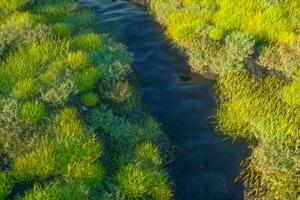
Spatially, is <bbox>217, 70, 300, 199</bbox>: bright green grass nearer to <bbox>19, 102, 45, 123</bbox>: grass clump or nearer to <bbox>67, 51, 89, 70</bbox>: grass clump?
<bbox>67, 51, 89, 70</bbox>: grass clump

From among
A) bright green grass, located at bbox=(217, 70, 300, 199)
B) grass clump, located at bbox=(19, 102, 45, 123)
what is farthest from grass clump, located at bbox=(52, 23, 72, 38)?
bright green grass, located at bbox=(217, 70, 300, 199)

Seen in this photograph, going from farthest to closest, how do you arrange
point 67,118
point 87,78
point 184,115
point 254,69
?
1. point 254,69
2. point 184,115
3. point 87,78
4. point 67,118

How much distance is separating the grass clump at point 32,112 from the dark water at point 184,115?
3.81 metres

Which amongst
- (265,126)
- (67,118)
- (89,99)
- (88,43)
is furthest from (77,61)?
(265,126)

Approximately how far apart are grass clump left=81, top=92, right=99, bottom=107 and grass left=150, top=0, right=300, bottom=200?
3.90m

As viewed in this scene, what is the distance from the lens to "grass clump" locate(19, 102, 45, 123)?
973cm

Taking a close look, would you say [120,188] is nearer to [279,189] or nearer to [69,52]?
[279,189]

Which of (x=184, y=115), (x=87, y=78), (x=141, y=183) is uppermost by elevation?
(x=87, y=78)

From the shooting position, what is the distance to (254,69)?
529 inches

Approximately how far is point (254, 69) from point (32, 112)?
7815 mm

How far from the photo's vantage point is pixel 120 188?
8812mm

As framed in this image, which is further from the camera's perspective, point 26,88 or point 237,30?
point 237,30

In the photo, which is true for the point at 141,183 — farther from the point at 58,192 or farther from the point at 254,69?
the point at 254,69

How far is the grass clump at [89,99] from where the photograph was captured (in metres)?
11.0
